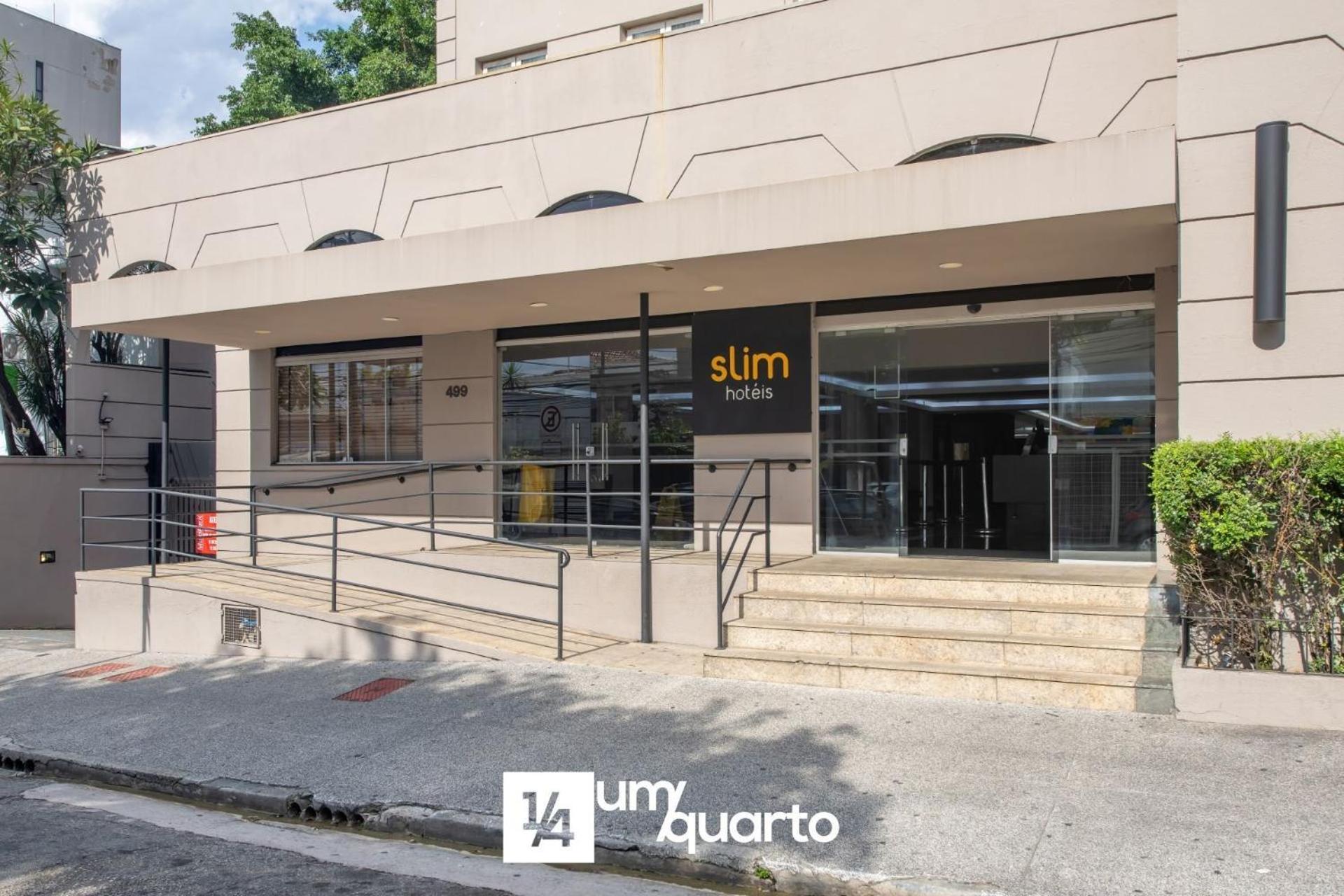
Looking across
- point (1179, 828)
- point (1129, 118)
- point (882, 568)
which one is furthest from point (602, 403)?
point (1179, 828)

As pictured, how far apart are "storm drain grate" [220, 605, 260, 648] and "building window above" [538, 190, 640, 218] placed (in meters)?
5.39

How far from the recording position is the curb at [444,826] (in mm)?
4660

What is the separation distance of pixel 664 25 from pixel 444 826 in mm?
11211

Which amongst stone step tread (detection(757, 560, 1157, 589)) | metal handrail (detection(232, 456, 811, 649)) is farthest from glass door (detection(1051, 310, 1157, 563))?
metal handrail (detection(232, 456, 811, 649))

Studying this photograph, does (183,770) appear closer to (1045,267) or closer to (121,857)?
(121,857)

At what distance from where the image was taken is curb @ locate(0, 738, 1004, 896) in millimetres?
4660

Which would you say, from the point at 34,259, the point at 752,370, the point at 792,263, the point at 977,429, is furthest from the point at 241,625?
the point at 34,259

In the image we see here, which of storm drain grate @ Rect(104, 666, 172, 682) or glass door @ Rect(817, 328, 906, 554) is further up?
glass door @ Rect(817, 328, 906, 554)

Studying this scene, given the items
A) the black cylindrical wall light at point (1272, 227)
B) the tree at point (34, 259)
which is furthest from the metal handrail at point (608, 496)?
the tree at point (34, 259)

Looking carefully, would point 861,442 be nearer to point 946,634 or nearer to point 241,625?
point 946,634

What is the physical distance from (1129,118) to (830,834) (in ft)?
24.9

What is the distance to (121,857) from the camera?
533 cm

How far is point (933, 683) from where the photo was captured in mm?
7570

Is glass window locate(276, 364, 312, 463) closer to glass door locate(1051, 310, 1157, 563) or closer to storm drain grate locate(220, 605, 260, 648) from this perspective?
storm drain grate locate(220, 605, 260, 648)
